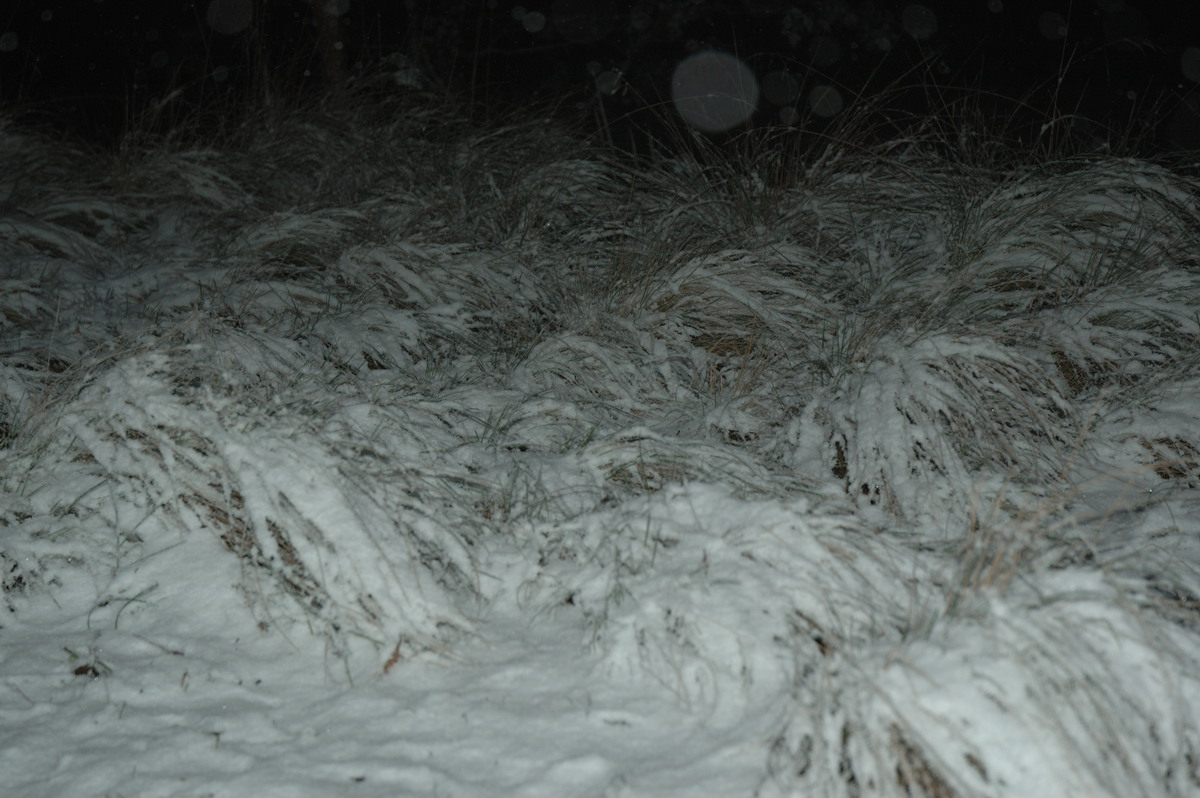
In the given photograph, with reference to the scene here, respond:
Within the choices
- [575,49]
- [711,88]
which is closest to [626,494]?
[711,88]

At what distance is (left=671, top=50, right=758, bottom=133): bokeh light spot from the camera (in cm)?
491

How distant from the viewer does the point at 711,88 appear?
203 inches

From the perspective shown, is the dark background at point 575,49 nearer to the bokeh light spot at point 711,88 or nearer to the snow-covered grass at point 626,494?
the bokeh light spot at point 711,88

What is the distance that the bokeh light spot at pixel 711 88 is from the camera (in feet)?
16.1

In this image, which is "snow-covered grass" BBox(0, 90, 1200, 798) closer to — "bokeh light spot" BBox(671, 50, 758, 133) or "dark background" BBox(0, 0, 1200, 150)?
"bokeh light spot" BBox(671, 50, 758, 133)

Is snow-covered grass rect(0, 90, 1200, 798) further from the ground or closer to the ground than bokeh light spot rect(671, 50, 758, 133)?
closer to the ground

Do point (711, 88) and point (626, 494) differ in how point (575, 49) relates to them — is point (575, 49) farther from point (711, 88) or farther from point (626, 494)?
point (626, 494)

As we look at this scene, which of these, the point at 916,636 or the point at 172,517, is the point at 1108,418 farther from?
the point at 172,517

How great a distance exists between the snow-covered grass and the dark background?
1420 millimetres

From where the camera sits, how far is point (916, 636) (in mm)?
1462

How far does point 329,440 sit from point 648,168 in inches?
112

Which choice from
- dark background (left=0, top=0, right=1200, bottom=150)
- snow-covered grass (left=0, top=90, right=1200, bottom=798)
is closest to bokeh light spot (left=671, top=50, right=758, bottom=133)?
dark background (left=0, top=0, right=1200, bottom=150)

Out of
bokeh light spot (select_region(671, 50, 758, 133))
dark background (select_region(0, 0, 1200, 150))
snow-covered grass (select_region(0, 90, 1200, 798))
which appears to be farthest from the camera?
bokeh light spot (select_region(671, 50, 758, 133))

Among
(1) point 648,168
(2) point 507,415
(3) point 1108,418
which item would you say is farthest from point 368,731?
(1) point 648,168
